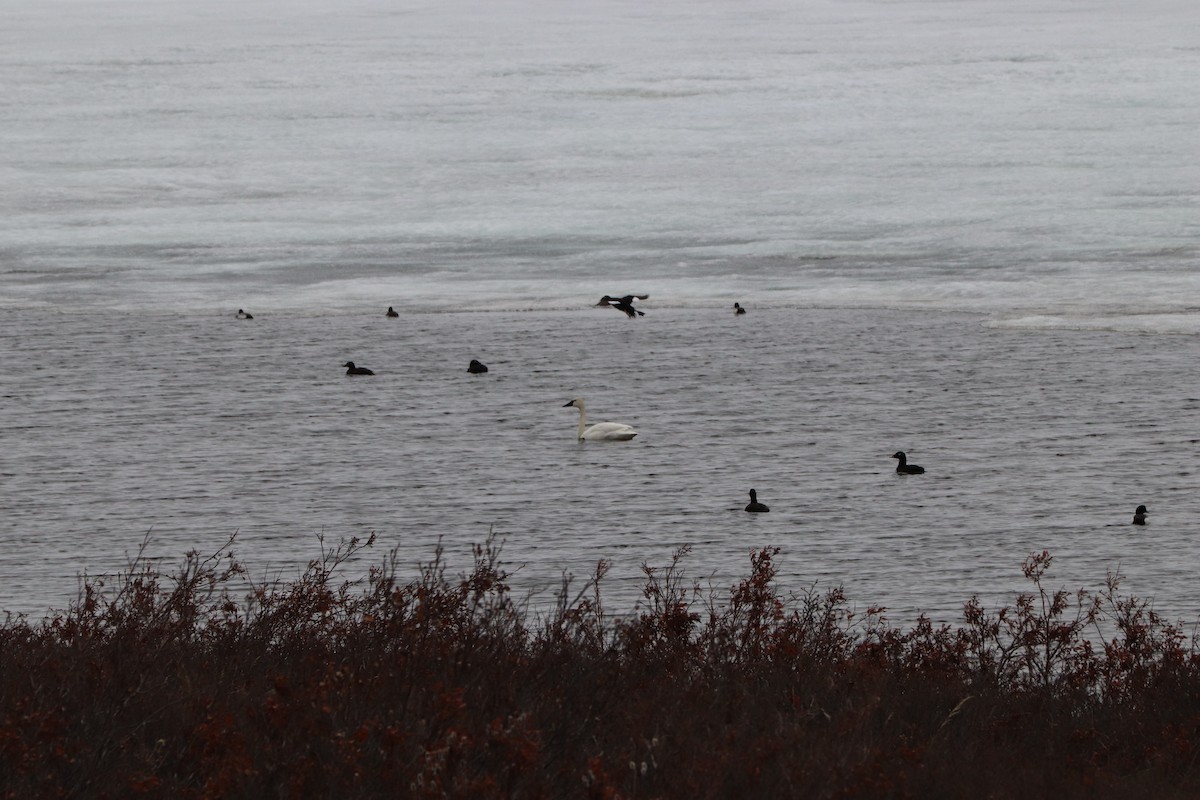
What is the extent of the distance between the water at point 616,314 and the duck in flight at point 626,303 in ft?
0.87

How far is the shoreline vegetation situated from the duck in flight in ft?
59.5

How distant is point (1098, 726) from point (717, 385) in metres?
15.5

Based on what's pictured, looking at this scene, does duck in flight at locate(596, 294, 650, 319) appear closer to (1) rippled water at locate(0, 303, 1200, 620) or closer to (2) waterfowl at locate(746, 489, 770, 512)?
(1) rippled water at locate(0, 303, 1200, 620)

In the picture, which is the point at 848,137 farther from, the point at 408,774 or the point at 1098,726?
the point at 408,774

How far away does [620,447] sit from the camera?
2086cm

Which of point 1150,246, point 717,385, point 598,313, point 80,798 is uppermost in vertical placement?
point 1150,246

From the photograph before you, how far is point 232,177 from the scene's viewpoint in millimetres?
42125

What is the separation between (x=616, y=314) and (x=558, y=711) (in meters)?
22.1

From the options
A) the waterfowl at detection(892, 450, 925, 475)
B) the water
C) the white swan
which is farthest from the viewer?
the white swan

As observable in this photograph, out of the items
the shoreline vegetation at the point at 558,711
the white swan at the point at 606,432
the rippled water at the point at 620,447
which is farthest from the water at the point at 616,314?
the shoreline vegetation at the point at 558,711

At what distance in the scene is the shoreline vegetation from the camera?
21.4 feet

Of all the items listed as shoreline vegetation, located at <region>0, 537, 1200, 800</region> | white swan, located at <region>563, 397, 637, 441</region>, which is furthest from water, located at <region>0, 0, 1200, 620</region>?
shoreline vegetation, located at <region>0, 537, 1200, 800</region>

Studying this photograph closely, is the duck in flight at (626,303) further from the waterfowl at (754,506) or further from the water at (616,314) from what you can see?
the waterfowl at (754,506)

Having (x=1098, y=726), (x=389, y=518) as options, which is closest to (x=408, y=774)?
(x=1098, y=726)
